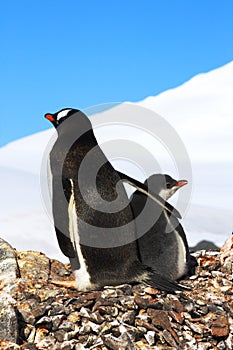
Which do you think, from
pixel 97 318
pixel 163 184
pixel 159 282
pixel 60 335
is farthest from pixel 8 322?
pixel 163 184

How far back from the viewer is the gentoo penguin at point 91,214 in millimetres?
3283

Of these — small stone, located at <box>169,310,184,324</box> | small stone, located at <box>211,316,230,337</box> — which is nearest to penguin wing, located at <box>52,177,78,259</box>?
small stone, located at <box>169,310,184,324</box>

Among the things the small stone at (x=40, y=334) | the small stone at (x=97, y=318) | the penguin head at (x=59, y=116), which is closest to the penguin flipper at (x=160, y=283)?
the small stone at (x=97, y=318)

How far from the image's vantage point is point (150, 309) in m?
3.30

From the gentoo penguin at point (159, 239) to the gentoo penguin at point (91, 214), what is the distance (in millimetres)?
175

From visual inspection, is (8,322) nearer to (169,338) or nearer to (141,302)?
(141,302)

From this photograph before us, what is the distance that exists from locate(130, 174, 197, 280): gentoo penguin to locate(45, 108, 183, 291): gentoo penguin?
0.17 metres

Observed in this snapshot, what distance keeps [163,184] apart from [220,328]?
0.87 m

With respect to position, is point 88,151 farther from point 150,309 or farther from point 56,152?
point 150,309

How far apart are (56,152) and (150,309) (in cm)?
92

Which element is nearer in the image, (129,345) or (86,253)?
(129,345)

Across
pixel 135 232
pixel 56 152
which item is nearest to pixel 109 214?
pixel 135 232

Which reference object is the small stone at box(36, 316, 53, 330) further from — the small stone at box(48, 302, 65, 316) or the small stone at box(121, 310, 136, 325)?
the small stone at box(121, 310, 136, 325)

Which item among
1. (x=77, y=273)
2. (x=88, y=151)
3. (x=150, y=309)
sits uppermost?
(x=88, y=151)
